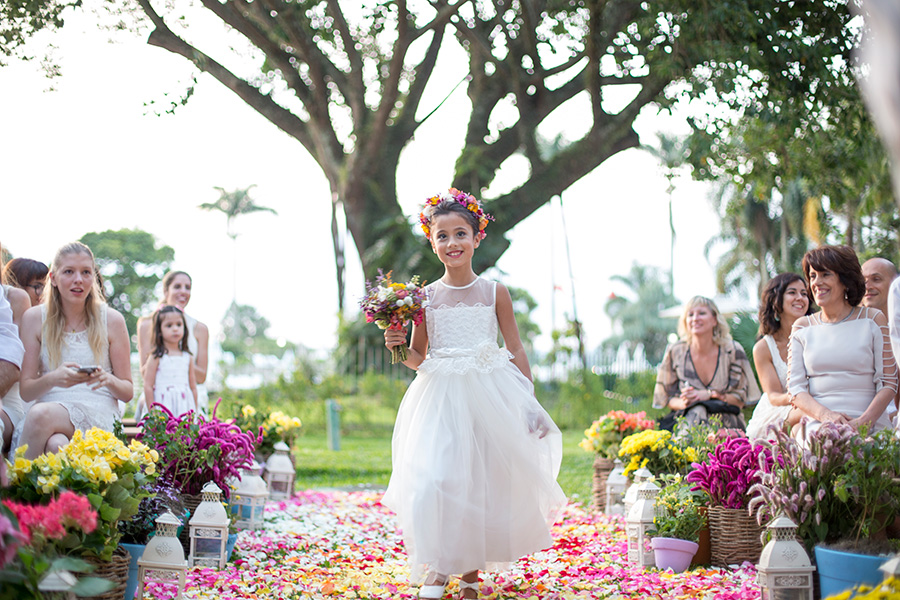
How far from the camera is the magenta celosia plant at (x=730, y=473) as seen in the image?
15.0 ft

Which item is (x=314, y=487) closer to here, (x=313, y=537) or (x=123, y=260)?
(x=313, y=537)

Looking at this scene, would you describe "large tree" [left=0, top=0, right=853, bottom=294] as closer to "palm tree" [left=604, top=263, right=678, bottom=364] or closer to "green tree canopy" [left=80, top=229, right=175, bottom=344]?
"green tree canopy" [left=80, top=229, right=175, bottom=344]

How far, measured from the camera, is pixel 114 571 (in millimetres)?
3387

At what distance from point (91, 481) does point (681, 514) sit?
3.32m

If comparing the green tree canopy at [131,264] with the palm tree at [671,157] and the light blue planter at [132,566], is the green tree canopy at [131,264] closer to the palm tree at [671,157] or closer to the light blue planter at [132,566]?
the palm tree at [671,157]

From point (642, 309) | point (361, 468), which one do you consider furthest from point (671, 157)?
point (361, 468)

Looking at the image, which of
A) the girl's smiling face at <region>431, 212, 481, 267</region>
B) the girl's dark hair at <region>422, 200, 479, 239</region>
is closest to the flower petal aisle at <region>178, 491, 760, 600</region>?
the girl's smiling face at <region>431, 212, 481, 267</region>

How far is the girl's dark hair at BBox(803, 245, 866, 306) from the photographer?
4.63m

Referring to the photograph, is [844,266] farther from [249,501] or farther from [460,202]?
[249,501]

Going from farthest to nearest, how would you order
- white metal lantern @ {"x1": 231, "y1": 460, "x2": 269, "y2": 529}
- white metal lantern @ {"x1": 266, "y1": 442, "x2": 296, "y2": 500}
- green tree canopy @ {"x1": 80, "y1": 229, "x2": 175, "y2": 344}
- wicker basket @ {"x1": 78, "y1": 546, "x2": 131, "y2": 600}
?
green tree canopy @ {"x1": 80, "y1": 229, "x2": 175, "y2": 344} < white metal lantern @ {"x1": 266, "y1": 442, "x2": 296, "y2": 500} < white metal lantern @ {"x1": 231, "y1": 460, "x2": 269, "y2": 529} < wicker basket @ {"x1": 78, "y1": 546, "x2": 131, "y2": 600}

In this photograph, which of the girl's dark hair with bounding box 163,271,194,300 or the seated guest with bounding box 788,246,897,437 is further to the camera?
the girl's dark hair with bounding box 163,271,194,300

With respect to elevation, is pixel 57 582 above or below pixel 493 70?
below

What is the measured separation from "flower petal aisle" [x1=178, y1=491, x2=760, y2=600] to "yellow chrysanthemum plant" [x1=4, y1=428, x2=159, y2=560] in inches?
41.9

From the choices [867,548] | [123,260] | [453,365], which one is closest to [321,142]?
[453,365]
